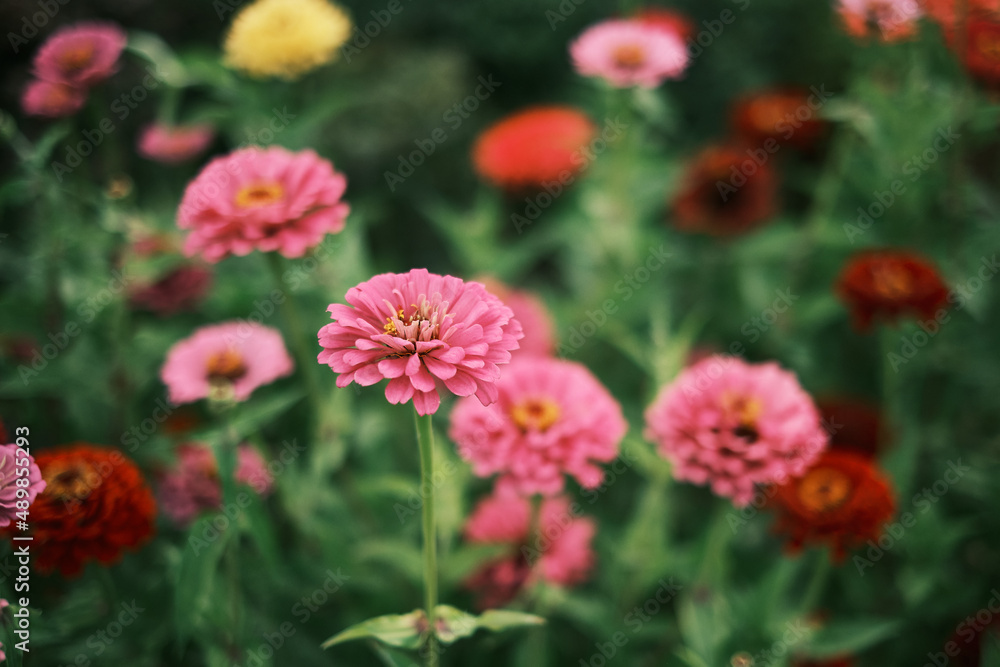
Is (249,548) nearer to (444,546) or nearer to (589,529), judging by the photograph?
(444,546)

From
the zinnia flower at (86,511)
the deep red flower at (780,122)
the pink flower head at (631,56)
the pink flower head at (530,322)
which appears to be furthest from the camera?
the deep red flower at (780,122)

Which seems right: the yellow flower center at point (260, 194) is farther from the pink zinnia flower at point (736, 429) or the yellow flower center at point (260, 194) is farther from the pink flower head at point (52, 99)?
the pink zinnia flower at point (736, 429)

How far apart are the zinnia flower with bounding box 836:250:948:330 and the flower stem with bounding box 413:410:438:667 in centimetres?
106

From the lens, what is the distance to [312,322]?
183 cm

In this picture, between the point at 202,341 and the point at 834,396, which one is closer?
the point at 202,341

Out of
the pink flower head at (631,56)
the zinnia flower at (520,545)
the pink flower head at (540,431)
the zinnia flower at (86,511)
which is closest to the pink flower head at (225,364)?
the zinnia flower at (86,511)

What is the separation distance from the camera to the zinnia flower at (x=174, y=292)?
1.73 m

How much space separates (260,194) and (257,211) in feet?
0.39

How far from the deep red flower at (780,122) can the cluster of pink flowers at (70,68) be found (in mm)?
1902

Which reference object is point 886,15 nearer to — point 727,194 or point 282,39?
point 727,194

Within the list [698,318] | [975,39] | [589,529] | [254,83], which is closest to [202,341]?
[254,83]

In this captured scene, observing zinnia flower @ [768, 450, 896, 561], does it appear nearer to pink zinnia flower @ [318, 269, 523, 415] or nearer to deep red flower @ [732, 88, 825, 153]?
pink zinnia flower @ [318, 269, 523, 415]

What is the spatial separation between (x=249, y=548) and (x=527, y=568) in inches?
25.6

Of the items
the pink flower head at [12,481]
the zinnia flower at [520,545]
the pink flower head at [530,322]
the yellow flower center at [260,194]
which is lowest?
the zinnia flower at [520,545]
